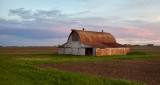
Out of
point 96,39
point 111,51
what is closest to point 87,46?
point 111,51

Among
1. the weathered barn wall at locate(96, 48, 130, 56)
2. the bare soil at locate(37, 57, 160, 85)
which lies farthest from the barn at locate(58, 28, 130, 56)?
the bare soil at locate(37, 57, 160, 85)

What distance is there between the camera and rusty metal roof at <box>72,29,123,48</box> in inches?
1631

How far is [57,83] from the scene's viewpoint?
1070cm

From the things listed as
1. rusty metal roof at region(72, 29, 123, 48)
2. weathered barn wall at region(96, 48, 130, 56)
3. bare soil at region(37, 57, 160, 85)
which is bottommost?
bare soil at region(37, 57, 160, 85)

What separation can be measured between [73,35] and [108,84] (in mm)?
32693

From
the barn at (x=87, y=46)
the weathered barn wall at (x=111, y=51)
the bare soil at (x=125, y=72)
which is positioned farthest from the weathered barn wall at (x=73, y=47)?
Result: the bare soil at (x=125, y=72)

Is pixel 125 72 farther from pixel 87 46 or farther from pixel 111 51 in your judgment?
pixel 111 51

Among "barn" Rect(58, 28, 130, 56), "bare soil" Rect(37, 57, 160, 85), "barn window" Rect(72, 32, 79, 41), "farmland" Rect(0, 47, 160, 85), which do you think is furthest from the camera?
"barn window" Rect(72, 32, 79, 41)

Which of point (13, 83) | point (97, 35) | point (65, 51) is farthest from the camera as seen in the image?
point (97, 35)

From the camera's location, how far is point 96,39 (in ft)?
151

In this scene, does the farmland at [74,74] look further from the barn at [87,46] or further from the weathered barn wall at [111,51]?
the barn at [87,46]

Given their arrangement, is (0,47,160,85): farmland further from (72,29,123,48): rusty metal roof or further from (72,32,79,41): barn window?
(72,32,79,41): barn window

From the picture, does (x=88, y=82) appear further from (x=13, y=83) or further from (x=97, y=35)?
(x=97, y=35)

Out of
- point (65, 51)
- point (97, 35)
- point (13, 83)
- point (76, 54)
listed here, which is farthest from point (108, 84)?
point (97, 35)
